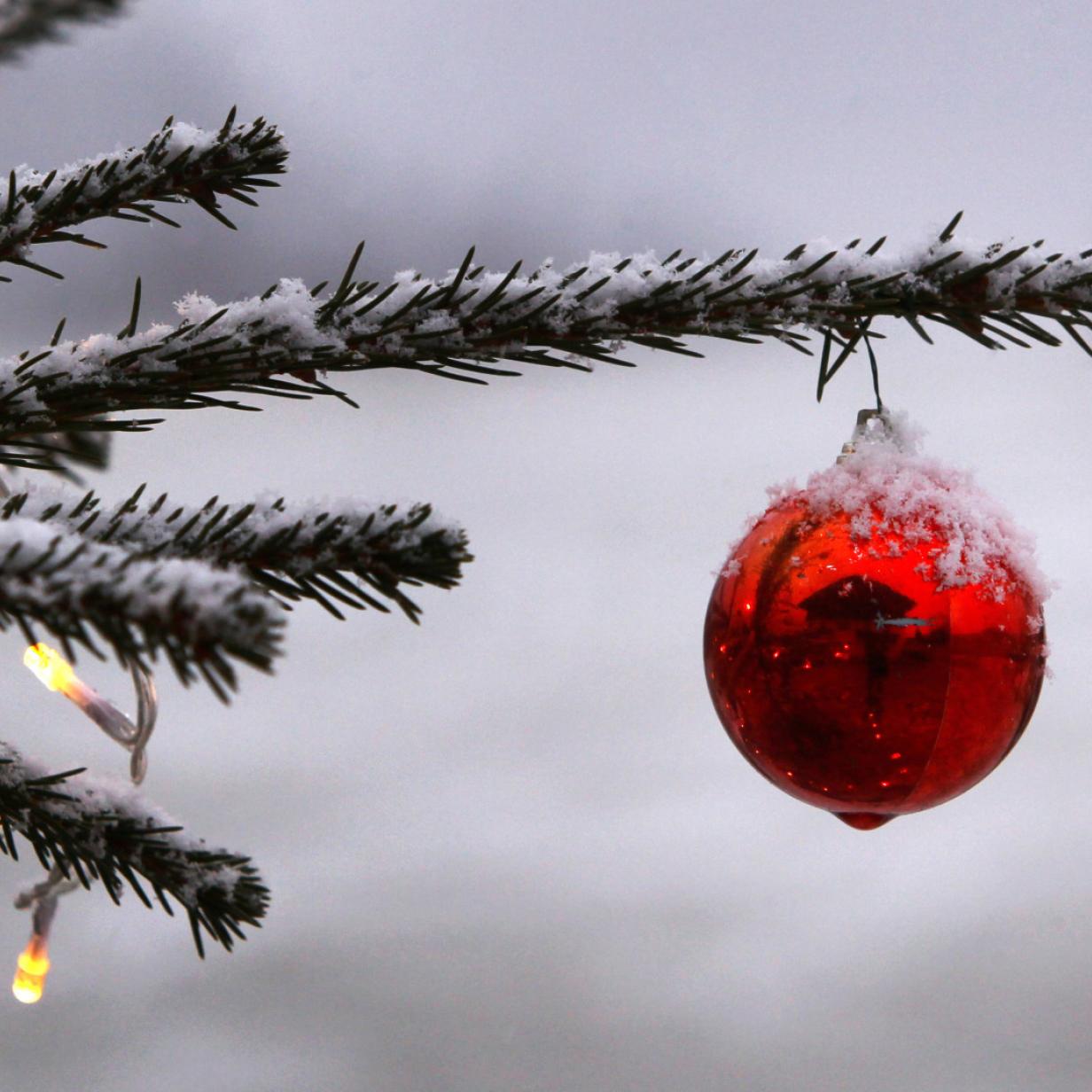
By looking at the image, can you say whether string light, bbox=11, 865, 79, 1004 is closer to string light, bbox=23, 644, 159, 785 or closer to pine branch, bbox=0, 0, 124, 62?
string light, bbox=23, 644, 159, 785

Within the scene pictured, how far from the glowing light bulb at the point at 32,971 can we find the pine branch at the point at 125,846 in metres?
0.31

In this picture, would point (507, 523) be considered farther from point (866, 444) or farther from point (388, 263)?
point (866, 444)

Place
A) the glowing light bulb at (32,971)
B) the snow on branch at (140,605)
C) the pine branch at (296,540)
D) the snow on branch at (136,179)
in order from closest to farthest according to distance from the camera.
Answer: the snow on branch at (140,605) → the pine branch at (296,540) → the snow on branch at (136,179) → the glowing light bulb at (32,971)

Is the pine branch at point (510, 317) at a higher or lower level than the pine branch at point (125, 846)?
higher

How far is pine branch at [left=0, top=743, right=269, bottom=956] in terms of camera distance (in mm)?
365

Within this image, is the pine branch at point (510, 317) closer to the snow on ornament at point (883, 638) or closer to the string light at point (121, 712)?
the snow on ornament at point (883, 638)

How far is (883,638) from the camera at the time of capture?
545mm

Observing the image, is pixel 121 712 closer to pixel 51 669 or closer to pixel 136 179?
pixel 51 669

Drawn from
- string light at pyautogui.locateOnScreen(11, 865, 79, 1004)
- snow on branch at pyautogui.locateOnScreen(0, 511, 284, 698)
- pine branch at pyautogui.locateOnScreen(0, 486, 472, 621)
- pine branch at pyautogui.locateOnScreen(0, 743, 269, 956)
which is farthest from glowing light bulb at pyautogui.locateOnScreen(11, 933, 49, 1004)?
snow on branch at pyautogui.locateOnScreen(0, 511, 284, 698)

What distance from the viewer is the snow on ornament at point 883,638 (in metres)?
0.55

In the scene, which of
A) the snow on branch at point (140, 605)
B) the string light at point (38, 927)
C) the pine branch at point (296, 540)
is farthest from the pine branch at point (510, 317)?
the string light at point (38, 927)

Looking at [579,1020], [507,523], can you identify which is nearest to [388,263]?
[507,523]

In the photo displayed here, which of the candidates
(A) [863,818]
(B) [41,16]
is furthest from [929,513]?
(B) [41,16]

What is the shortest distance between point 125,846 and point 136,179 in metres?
0.25
